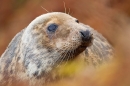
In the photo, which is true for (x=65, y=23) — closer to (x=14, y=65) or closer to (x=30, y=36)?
(x=30, y=36)

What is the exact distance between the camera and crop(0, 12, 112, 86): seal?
766 millimetres

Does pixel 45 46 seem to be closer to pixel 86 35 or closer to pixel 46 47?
pixel 46 47

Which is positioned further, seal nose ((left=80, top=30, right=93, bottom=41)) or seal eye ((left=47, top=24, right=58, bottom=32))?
seal eye ((left=47, top=24, right=58, bottom=32))

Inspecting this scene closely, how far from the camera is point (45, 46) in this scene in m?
0.87

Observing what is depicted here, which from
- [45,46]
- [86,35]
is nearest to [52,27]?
[45,46]

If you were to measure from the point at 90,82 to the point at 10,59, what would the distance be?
38.1 inches

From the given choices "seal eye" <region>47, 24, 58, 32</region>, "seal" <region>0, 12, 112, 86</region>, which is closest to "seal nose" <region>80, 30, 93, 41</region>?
"seal" <region>0, 12, 112, 86</region>

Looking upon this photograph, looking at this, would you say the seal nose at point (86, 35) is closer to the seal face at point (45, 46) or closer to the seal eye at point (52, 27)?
the seal face at point (45, 46)

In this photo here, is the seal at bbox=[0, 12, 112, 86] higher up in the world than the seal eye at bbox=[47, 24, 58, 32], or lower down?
lower down

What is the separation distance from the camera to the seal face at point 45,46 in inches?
30.4

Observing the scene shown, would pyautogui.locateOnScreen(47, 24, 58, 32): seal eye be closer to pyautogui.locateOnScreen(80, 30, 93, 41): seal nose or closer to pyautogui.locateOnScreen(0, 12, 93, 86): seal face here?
pyautogui.locateOnScreen(0, 12, 93, 86): seal face

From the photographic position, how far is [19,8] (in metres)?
0.33

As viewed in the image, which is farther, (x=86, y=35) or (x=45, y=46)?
(x=45, y=46)

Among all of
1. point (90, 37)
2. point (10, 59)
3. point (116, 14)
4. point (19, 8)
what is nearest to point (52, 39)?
point (90, 37)
